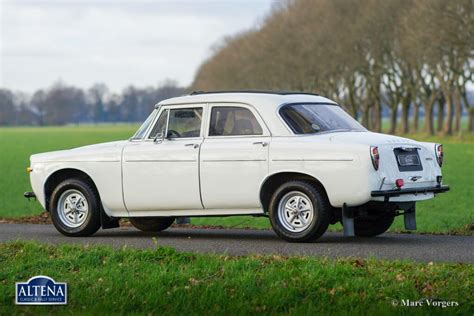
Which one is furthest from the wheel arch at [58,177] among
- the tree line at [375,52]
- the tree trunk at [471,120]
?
the tree trunk at [471,120]

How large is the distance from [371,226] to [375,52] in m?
58.8

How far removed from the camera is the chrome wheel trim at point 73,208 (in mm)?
13891

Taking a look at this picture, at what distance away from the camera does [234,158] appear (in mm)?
12711

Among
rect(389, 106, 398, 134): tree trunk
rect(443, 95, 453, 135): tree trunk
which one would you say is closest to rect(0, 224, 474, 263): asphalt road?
rect(443, 95, 453, 135): tree trunk

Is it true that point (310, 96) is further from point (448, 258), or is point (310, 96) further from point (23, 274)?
point (23, 274)

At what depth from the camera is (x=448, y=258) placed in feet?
35.3

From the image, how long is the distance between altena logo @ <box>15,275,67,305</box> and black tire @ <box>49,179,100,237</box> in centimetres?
398

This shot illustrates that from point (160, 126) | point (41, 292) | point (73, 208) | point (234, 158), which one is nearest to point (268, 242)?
point (234, 158)

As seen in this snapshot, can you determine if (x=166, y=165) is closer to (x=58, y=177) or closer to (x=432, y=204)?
(x=58, y=177)

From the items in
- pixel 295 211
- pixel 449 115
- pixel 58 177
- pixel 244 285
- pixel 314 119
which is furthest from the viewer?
pixel 449 115

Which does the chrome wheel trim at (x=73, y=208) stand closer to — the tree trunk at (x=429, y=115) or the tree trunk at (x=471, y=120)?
the tree trunk at (x=471, y=120)

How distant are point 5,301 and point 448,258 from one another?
13.7 ft

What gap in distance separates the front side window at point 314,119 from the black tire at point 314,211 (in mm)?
731

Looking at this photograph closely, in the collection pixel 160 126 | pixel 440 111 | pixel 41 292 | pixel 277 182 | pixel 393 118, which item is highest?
pixel 440 111
